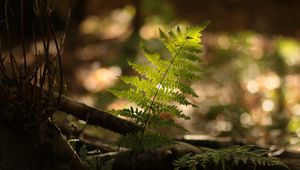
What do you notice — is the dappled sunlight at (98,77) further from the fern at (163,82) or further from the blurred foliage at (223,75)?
the fern at (163,82)

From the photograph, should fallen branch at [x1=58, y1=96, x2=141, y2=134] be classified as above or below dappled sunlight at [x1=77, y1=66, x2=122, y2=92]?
below

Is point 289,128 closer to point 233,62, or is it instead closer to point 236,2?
point 233,62

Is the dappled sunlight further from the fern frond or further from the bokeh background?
the fern frond

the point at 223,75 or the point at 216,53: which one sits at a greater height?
the point at 216,53

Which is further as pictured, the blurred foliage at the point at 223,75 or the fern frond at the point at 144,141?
the blurred foliage at the point at 223,75

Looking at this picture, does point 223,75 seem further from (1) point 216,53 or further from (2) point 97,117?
(2) point 97,117

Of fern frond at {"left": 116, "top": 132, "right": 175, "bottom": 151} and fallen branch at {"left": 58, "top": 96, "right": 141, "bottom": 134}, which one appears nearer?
fern frond at {"left": 116, "top": 132, "right": 175, "bottom": 151}

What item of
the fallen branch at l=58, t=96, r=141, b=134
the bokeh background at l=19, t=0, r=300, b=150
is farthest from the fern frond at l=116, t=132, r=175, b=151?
the bokeh background at l=19, t=0, r=300, b=150

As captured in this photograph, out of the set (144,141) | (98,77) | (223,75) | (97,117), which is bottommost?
(144,141)

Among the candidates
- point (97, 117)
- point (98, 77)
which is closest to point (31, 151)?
point (97, 117)

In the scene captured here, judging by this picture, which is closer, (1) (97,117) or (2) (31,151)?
(2) (31,151)

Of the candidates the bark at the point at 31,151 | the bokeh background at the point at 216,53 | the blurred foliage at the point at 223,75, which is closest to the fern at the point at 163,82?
the bark at the point at 31,151
